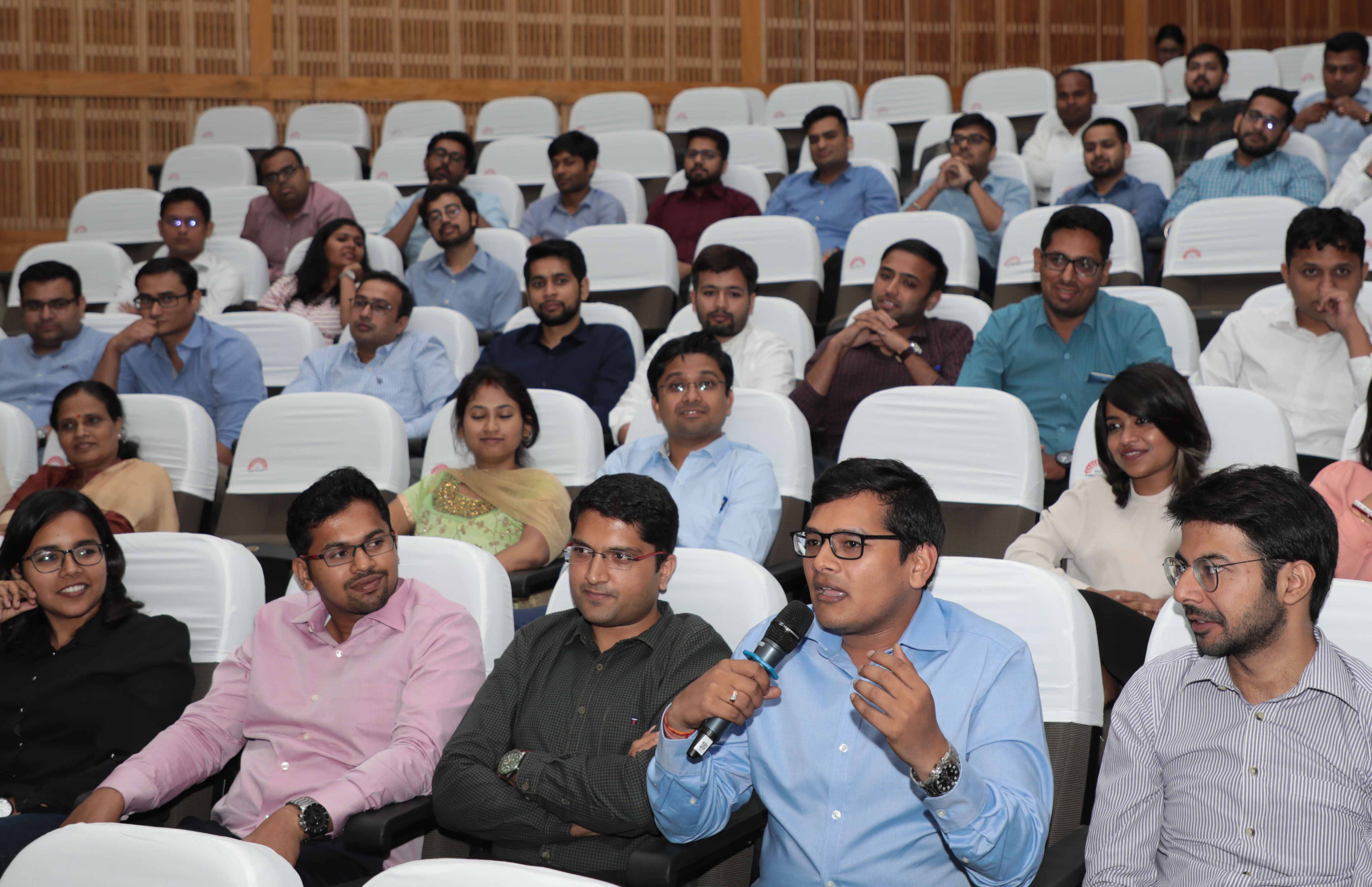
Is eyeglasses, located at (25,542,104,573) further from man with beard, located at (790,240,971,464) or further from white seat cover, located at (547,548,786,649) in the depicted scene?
man with beard, located at (790,240,971,464)

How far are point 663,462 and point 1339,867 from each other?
5.84ft

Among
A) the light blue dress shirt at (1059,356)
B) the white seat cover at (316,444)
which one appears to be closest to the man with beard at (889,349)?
the light blue dress shirt at (1059,356)

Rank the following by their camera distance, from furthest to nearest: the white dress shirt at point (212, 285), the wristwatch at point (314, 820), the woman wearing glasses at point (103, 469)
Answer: the white dress shirt at point (212, 285), the woman wearing glasses at point (103, 469), the wristwatch at point (314, 820)

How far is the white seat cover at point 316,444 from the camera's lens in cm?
333

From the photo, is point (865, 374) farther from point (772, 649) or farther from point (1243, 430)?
point (772, 649)

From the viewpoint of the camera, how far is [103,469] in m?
3.34

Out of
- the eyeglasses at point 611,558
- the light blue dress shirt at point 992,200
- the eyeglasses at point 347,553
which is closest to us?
the eyeglasses at point 611,558

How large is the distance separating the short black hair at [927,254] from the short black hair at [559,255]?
3.28 feet

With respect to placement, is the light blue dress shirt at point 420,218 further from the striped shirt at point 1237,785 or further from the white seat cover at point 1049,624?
the striped shirt at point 1237,785

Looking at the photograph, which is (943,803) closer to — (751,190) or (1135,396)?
(1135,396)

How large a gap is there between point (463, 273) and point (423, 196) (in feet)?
1.33

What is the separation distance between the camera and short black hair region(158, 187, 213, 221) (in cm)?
516

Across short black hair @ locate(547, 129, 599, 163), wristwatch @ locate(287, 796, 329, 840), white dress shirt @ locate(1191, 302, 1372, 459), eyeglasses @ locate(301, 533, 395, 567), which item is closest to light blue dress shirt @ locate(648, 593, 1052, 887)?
wristwatch @ locate(287, 796, 329, 840)

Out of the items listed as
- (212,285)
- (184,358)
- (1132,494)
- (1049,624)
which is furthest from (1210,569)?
(212,285)
